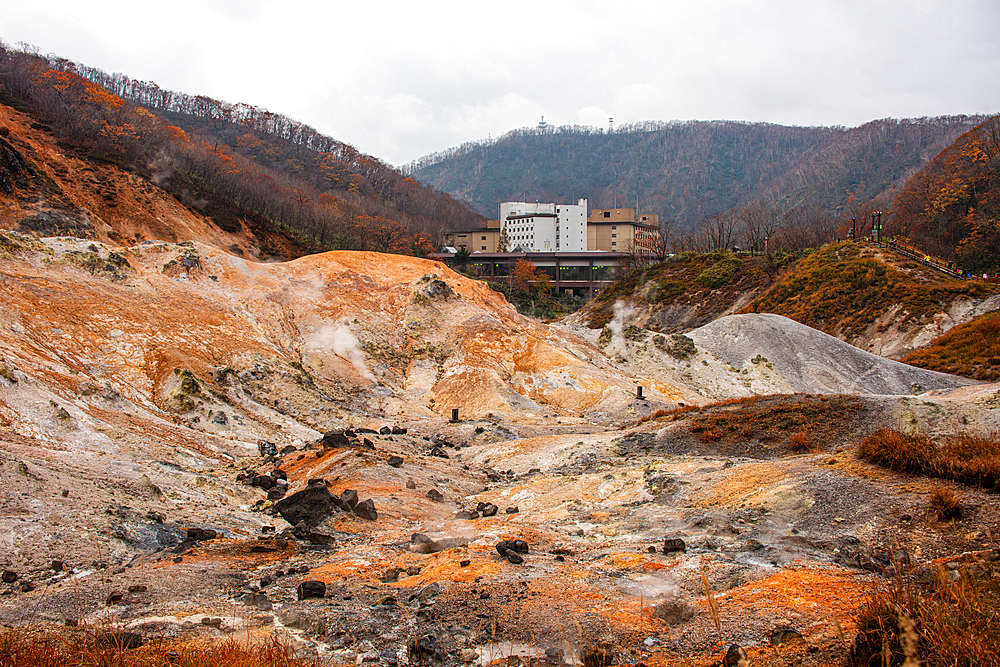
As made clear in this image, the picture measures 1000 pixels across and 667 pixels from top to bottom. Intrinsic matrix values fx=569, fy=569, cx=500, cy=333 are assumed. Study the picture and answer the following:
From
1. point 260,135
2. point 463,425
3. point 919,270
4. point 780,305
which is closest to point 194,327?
point 463,425

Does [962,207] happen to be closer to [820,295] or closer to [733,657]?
[820,295]

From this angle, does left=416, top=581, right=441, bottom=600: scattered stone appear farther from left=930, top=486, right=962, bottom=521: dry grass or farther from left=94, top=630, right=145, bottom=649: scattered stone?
left=930, top=486, right=962, bottom=521: dry grass

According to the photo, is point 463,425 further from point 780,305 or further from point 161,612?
point 780,305

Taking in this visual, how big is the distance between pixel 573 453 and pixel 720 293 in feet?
149

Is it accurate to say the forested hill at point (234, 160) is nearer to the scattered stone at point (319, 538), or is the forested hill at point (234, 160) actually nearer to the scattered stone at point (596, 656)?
the scattered stone at point (319, 538)

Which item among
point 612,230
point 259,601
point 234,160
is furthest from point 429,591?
point 612,230

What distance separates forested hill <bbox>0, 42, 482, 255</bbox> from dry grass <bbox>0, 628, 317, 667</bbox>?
50.2 m

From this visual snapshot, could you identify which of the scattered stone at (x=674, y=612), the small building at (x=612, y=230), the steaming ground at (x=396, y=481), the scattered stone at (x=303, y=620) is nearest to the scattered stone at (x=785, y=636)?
the steaming ground at (x=396, y=481)

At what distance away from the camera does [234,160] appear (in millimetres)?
82938

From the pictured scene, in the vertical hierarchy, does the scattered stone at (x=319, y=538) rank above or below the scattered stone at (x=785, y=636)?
below

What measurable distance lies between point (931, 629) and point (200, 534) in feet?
31.3

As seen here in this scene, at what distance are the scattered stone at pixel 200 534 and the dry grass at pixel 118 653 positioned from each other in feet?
13.0

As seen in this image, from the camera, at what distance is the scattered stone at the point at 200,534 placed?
914cm

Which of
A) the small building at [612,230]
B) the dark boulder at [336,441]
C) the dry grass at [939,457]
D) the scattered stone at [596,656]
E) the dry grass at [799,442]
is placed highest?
the small building at [612,230]
